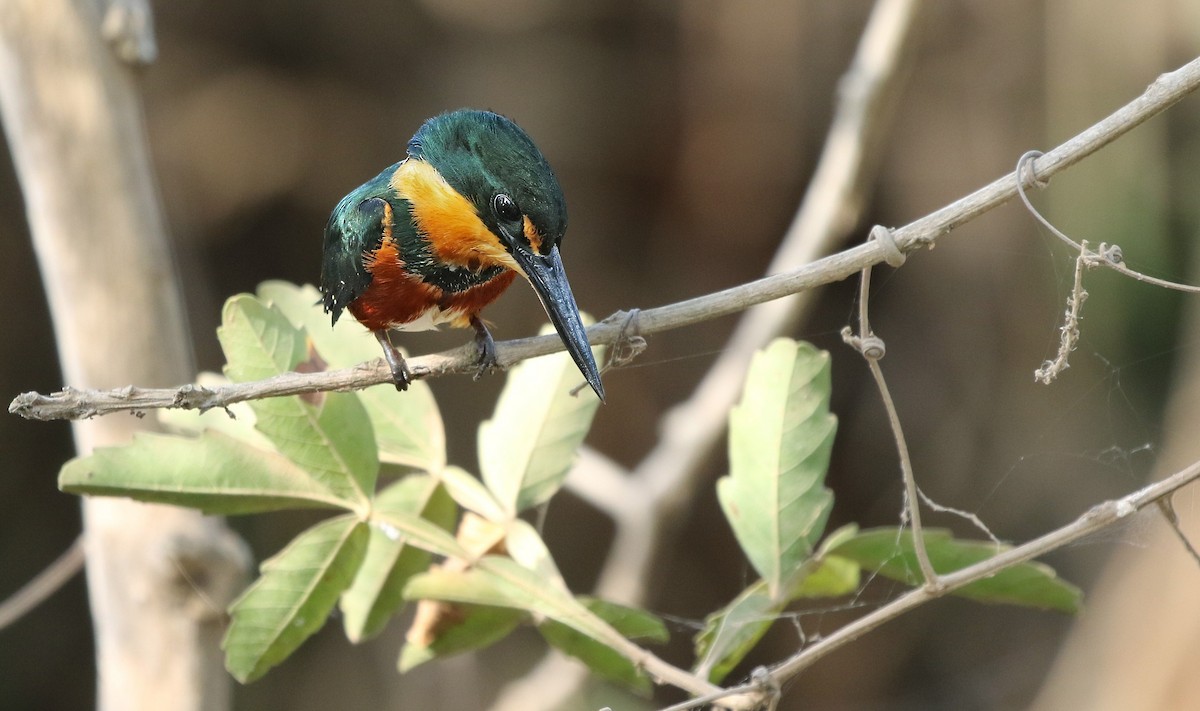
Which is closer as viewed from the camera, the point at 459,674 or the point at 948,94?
the point at 948,94

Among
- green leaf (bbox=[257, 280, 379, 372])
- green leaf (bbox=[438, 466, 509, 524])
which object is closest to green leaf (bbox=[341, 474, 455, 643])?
green leaf (bbox=[438, 466, 509, 524])

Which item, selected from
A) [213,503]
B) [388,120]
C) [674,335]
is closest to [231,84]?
[388,120]

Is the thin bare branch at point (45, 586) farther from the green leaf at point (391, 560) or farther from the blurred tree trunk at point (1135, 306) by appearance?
the blurred tree trunk at point (1135, 306)

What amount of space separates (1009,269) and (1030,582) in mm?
2562

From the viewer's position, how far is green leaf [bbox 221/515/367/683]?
1327mm

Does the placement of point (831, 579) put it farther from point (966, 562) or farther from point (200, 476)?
point (200, 476)

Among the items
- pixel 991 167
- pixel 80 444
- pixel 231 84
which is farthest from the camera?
pixel 231 84

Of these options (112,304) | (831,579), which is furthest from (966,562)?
(112,304)

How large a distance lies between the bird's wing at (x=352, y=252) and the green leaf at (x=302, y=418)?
1.05ft

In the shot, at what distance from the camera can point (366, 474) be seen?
4.35 feet

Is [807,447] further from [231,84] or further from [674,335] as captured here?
[231,84]

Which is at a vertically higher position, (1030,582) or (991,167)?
(991,167)

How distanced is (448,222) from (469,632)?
579mm

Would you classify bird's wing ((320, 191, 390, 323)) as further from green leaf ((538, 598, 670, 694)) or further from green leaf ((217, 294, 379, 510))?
green leaf ((538, 598, 670, 694))
